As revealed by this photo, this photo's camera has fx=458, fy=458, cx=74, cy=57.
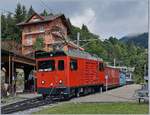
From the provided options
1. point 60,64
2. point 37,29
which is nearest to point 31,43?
point 37,29

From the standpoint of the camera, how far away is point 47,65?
26.6 metres

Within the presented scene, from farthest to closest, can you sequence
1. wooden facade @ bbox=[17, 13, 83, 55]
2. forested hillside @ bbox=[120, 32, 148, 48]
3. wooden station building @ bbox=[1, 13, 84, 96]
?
1. wooden facade @ bbox=[17, 13, 83, 55]
2. wooden station building @ bbox=[1, 13, 84, 96]
3. forested hillside @ bbox=[120, 32, 148, 48]

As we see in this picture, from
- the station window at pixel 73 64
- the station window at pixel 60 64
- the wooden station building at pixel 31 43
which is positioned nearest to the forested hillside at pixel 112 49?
the wooden station building at pixel 31 43

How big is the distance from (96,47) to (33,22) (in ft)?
48.2

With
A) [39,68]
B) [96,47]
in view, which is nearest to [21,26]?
[96,47]

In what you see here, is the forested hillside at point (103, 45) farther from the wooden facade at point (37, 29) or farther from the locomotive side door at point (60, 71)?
the locomotive side door at point (60, 71)

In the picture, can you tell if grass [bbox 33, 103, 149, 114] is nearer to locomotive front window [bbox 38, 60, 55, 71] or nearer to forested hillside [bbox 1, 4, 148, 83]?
locomotive front window [bbox 38, 60, 55, 71]

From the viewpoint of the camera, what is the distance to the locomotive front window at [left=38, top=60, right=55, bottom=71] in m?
26.4

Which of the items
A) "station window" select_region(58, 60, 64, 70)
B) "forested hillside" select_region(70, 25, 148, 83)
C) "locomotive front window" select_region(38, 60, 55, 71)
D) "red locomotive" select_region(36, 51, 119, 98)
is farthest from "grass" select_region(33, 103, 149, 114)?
"forested hillside" select_region(70, 25, 148, 83)

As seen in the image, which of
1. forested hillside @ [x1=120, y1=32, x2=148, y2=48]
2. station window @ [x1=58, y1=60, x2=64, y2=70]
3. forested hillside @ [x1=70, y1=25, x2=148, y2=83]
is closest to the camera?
forested hillside @ [x1=120, y1=32, x2=148, y2=48]

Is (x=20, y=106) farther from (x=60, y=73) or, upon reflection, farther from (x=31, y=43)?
(x=31, y=43)

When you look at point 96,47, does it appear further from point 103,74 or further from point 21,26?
point 103,74

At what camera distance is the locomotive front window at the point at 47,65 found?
86.6 ft

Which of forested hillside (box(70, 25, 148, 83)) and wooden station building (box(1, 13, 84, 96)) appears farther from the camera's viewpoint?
forested hillside (box(70, 25, 148, 83))
